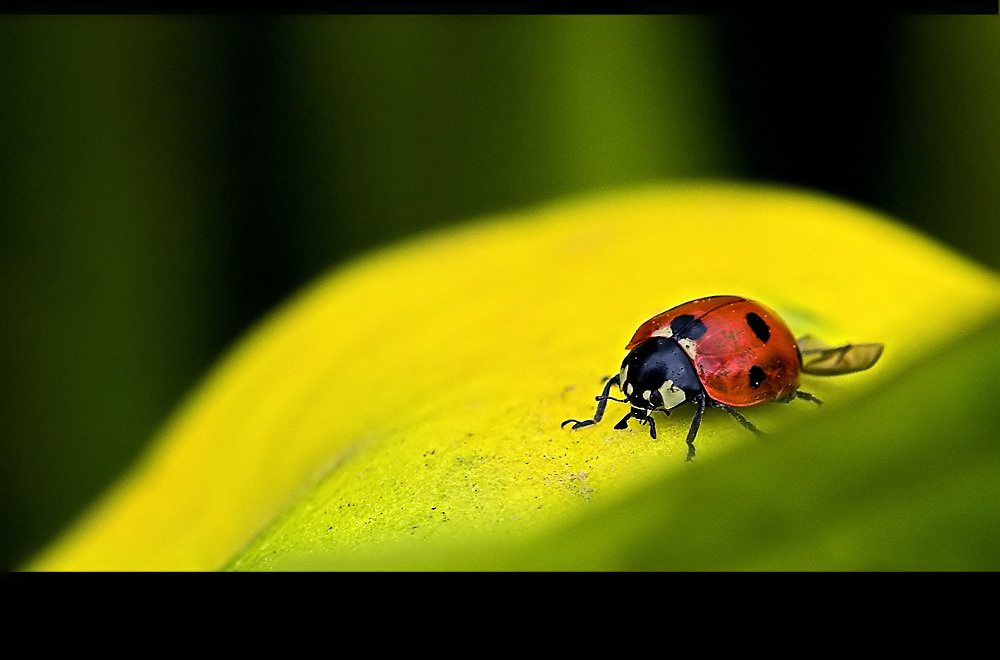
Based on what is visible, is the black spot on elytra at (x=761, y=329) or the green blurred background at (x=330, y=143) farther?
the green blurred background at (x=330, y=143)

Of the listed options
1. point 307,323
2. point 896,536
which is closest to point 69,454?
point 307,323

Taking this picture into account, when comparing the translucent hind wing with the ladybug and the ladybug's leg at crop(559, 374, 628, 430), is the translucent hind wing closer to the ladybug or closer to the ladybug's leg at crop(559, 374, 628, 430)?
the ladybug

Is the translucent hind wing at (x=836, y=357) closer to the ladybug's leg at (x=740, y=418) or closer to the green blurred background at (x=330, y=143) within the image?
the ladybug's leg at (x=740, y=418)

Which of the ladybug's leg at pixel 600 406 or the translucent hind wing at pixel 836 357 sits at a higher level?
the ladybug's leg at pixel 600 406

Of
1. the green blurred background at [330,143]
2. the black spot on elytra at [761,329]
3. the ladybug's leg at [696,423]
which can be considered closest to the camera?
the ladybug's leg at [696,423]

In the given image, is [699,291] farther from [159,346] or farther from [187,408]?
[159,346]

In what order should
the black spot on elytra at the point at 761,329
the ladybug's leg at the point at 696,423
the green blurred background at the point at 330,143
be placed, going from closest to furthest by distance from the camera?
the ladybug's leg at the point at 696,423 < the black spot on elytra at the point at 761,329 < the green blurred background at the point at 330,143

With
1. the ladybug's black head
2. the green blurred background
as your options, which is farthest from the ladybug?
the green blurred background

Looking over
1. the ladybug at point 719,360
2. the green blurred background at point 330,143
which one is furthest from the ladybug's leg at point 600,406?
the green blurred background at point 330,143
